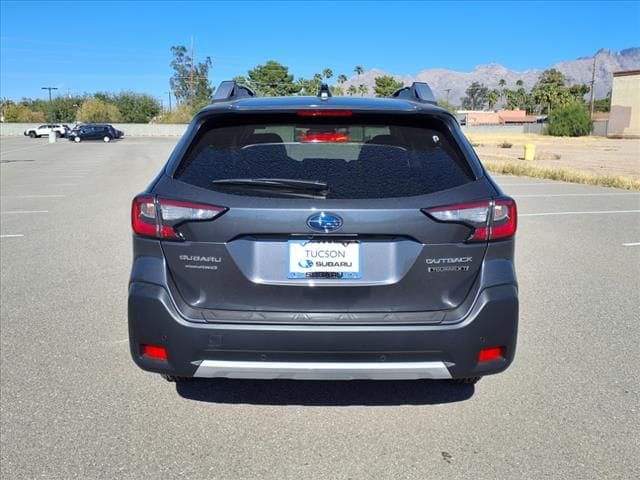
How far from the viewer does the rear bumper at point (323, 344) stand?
2949 mm

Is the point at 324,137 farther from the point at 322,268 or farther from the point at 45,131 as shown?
the point at 45,131

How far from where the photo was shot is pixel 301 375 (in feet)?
9.89

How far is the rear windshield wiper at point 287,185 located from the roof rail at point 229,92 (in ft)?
2.87

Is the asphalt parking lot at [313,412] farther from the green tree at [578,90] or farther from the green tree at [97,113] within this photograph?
the green tree at [578,90]

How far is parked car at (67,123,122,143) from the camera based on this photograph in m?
57.5

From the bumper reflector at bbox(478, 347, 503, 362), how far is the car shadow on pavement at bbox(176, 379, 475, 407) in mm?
777

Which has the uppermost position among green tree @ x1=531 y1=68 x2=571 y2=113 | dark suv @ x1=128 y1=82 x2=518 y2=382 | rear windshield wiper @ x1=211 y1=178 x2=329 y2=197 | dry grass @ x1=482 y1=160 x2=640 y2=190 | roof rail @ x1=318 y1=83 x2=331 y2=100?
green tree @ x1=531 y1=68 x2=571 y2=113

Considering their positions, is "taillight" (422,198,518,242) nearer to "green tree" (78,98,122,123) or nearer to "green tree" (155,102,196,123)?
"green tree" (155,102,196,123)

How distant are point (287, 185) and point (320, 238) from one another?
301mm

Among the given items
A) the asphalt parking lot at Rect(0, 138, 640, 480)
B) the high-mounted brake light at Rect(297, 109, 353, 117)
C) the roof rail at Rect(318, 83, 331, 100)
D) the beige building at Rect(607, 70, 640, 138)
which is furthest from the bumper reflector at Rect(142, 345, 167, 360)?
the beige building at Rect(607, 70, 640, 138)

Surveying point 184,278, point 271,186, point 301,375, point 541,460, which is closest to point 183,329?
point 184,278

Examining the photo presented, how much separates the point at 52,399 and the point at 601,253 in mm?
7038

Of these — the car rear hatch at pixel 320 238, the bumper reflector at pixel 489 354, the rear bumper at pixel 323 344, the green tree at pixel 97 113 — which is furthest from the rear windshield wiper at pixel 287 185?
the green tree at pixel 97 113

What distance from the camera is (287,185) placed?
9.73 ft
